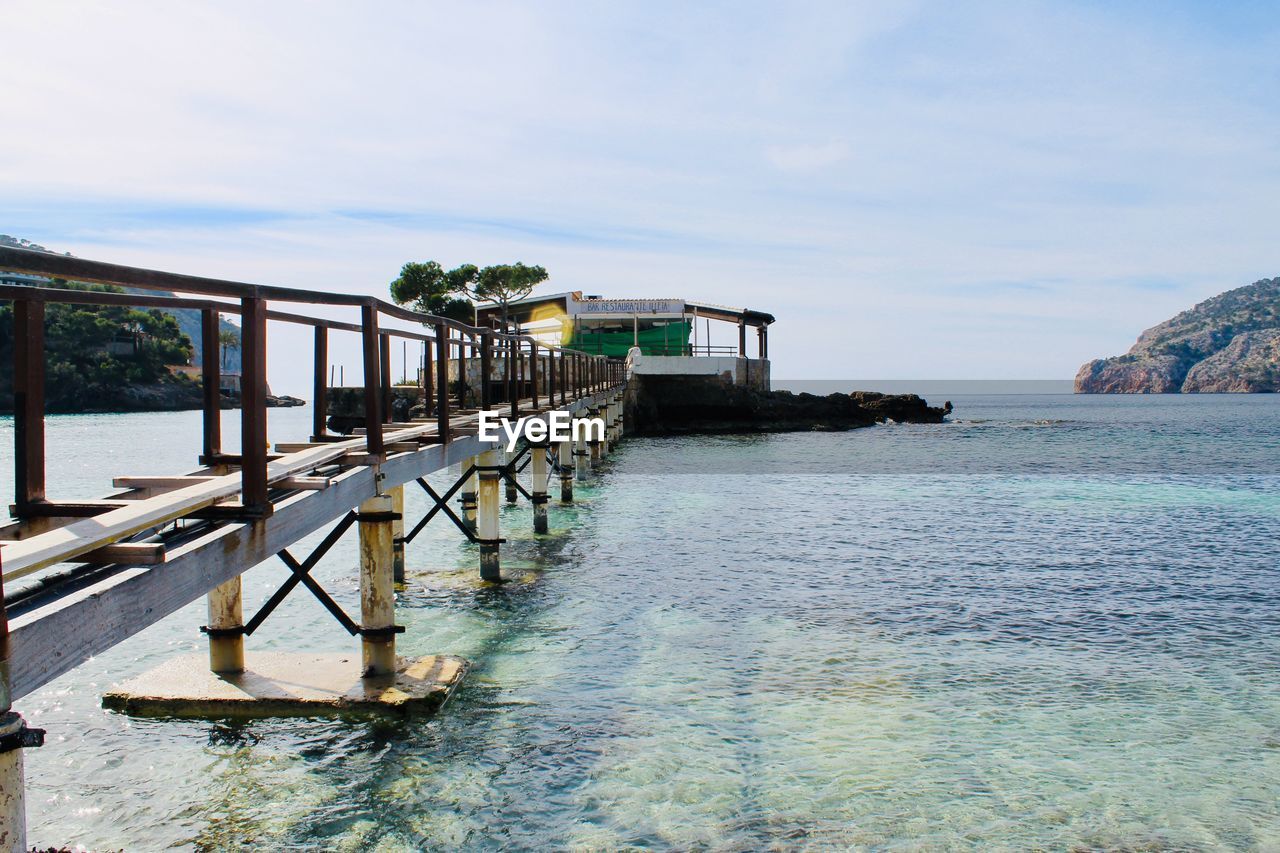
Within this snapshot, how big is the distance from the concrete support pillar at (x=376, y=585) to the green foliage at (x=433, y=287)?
2368 inches

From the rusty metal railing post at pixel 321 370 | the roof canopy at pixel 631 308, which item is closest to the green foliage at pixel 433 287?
the roof canopy at pixel 631 308

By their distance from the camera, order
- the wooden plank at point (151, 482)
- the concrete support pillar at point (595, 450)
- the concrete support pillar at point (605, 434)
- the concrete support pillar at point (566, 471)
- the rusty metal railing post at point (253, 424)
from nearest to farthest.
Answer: the rusty metal railing post at point (253, 424) < the wooden plank at point (151, 482) < the concrete support pillar at point (566, 471) < the concrete support pillar at point (595, 450) < the concrete support pillar at point (605, 434)

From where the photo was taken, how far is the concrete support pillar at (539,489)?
18.2m

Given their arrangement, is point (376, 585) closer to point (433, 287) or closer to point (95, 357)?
point (433, 287)

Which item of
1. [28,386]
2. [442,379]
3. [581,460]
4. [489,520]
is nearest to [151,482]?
[28,386]

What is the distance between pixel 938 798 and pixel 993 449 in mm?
40978

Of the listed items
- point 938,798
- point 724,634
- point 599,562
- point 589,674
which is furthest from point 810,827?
point 599,562

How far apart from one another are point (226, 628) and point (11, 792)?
5069 mm

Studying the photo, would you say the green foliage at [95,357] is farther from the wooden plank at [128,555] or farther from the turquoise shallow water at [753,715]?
the wooden plank at [128,555]

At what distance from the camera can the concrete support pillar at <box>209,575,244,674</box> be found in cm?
834

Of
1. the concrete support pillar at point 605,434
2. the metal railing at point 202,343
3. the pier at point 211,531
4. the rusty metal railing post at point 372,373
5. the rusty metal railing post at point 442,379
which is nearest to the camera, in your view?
the pier at point 211,531

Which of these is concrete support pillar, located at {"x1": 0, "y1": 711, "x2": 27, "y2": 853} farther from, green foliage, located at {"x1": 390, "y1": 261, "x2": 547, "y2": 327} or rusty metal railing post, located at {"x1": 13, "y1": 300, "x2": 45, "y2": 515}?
green foliage, located at {"x1": 390, "y1": 261, "x2": 547, "y2": 327}

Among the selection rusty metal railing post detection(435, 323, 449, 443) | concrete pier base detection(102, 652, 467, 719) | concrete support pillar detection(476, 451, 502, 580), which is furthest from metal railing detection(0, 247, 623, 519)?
concrete support pillar detection(476, 451, 502, 580)

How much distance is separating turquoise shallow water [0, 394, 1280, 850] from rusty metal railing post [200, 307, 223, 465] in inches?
92.2
